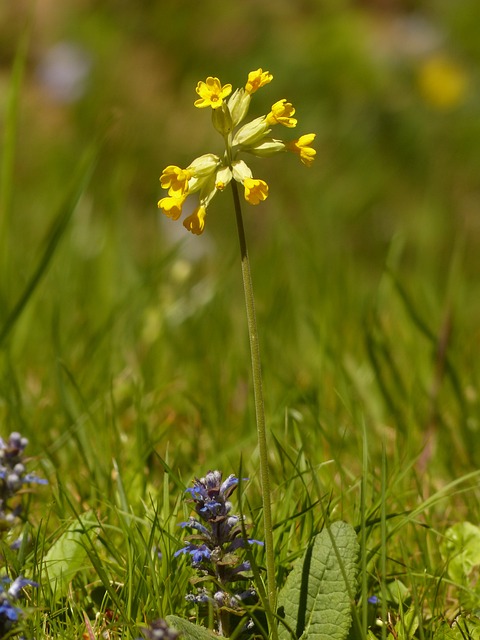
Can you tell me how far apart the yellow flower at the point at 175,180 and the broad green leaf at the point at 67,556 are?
1.94ft

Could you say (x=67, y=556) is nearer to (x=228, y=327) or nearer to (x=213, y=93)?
(x=213, y=93)

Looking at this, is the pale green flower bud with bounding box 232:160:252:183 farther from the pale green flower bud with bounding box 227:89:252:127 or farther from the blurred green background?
the blurred green background

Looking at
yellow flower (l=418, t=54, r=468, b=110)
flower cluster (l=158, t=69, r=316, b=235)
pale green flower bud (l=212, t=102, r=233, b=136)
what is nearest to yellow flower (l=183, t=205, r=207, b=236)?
flower cluster (l=158, t=69, r=316, b=235)

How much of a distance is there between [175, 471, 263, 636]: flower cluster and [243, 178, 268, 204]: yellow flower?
431 millimetres

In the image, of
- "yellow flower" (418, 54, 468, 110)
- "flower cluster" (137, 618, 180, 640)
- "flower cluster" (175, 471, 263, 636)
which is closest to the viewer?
"flower cluster" (137, 618, 180, 640)

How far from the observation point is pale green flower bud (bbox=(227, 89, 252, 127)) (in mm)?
1545

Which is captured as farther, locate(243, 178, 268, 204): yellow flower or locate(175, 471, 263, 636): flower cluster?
locate(175, 471, 263, 636): flower cluster

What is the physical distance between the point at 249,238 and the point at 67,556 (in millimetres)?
3990

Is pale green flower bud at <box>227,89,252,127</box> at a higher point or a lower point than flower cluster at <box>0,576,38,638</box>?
higher

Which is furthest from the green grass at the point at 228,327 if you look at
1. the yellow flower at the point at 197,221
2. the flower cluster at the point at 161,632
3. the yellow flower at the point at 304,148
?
the yellow flower at the point at 304,148

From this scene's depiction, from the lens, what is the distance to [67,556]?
1711mm

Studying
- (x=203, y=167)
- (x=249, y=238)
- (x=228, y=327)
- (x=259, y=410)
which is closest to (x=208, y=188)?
(x=203, y=167)

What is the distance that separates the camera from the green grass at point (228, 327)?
1714 mm

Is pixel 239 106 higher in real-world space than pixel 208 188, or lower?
higher
